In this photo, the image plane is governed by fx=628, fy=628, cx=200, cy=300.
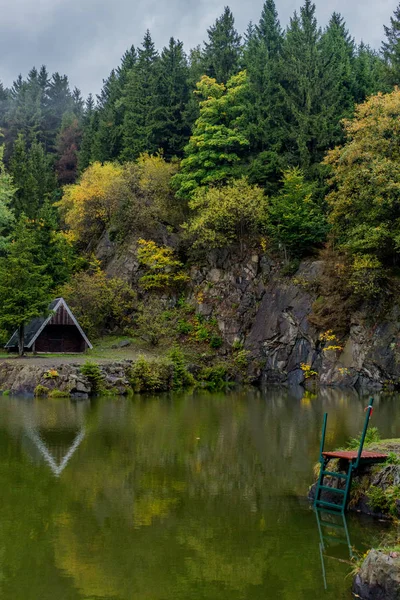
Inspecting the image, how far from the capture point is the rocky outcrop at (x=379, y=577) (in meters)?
7.03

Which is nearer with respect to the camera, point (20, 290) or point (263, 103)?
point (20, 290)

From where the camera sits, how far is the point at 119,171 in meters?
49.3

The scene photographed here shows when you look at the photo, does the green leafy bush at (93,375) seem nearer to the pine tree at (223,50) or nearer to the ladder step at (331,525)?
the ladder step at (331,525)

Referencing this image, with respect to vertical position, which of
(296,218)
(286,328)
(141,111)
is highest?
(141,111)

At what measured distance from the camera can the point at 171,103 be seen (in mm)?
52719

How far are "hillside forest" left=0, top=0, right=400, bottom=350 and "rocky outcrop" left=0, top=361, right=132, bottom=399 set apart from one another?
12.6 feet

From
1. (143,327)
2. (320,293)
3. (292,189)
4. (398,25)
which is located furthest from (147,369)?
(398,25)

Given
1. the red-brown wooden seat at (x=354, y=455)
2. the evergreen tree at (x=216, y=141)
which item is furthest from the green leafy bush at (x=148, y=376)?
the red-brown wooden seat at (x=354, y=455)

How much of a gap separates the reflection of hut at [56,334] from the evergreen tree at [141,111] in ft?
63.2

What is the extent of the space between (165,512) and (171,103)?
1834 inches

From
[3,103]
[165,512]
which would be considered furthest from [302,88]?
[3,103]

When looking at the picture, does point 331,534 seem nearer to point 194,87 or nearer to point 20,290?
point 20,290

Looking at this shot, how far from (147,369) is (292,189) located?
1640 centimetres

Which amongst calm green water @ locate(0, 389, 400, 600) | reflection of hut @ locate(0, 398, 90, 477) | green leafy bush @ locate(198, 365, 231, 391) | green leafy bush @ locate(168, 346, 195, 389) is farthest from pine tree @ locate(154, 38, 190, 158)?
calm green water @ locate(0, 389, 400, 600)
